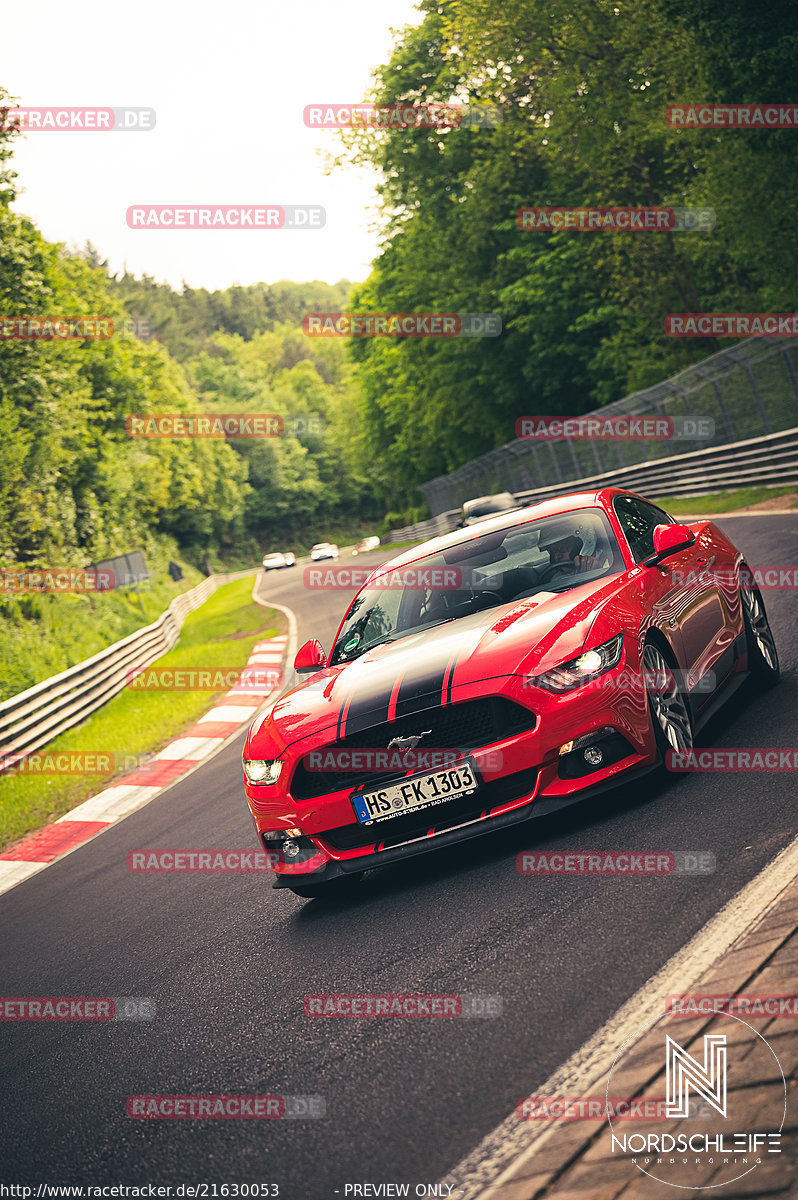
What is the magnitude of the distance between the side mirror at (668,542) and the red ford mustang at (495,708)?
1 centimetres

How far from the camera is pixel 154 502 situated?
2650 inches

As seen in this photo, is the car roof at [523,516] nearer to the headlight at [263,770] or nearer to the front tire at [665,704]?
the front tire at [665,704]

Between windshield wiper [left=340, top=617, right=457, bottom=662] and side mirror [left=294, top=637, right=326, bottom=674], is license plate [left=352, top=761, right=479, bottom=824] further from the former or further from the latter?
side mirror [left=294, top=637, right=326, bottom=674]

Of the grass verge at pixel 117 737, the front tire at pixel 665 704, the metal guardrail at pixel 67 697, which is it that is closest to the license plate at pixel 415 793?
the front tire at pixel 665 704

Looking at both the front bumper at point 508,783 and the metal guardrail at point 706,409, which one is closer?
the front bumper at point 508,783

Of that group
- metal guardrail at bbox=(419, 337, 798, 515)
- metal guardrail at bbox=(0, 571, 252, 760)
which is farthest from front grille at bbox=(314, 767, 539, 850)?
metal guardrail at bbox=(419, 337, 798, 515)

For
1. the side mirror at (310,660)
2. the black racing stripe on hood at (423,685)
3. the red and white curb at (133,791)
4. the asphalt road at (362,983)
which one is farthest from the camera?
the red and white curb at (133,791)

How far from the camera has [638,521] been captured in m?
6.59

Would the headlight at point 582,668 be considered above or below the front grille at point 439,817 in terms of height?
above

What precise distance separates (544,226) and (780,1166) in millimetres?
38655

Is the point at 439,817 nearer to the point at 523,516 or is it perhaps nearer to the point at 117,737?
the point at 523,516

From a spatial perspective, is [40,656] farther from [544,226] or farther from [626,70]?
[544,226]

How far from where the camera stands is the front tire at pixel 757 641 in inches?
264

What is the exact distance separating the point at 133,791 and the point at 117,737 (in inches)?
124
